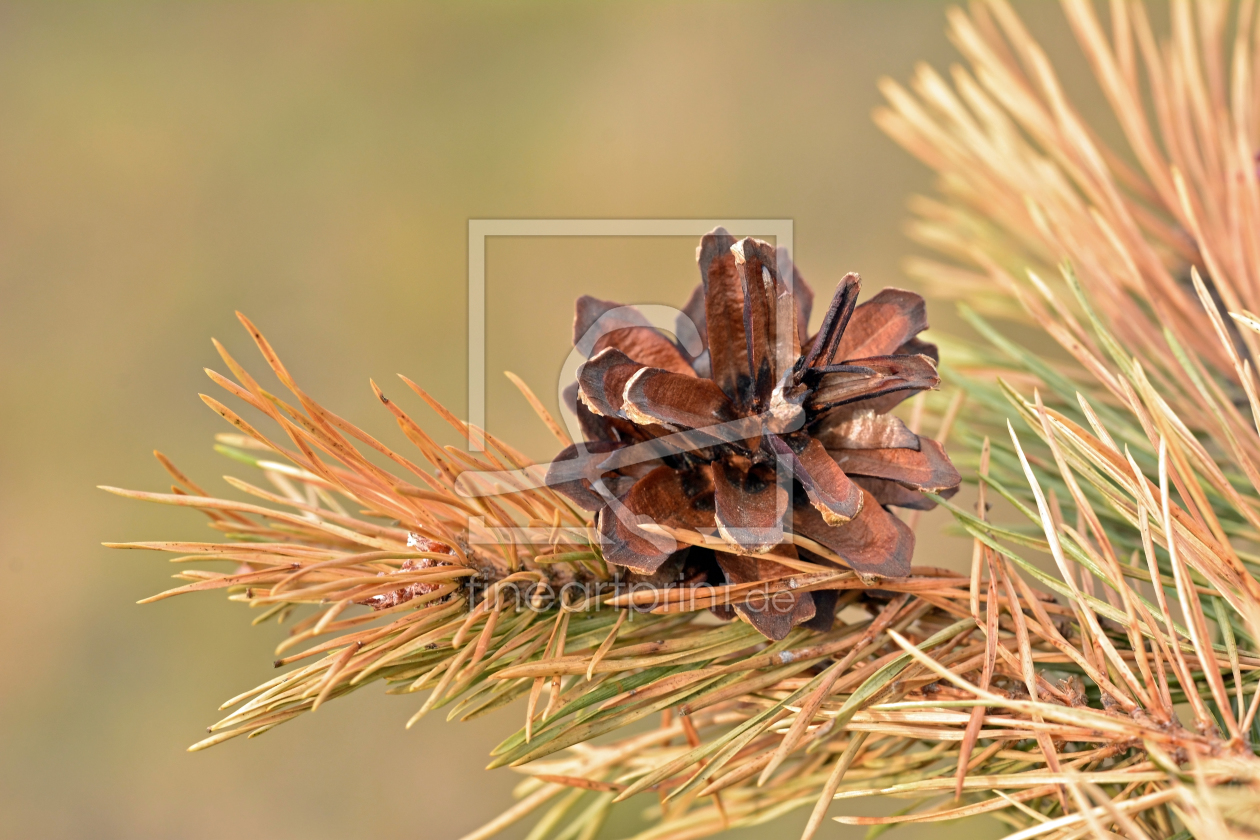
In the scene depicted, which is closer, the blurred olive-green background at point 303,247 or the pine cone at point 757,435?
the pine cone at point 757,435

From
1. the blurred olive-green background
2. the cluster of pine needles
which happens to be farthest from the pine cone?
the blurred olive-green background

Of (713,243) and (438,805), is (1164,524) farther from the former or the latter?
(438,805)

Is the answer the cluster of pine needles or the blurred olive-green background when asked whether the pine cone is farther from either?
the blurred olive-green background

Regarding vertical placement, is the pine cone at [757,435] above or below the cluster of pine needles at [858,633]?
above

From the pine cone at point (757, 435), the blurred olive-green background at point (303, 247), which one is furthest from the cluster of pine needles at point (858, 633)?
the blurred olive-green background at point (303, 247)

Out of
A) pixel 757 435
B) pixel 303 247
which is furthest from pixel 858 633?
pixel 303 247

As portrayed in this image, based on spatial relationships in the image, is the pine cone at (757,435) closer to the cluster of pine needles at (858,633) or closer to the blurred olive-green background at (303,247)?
the cluster of pine needles at (858,633)
